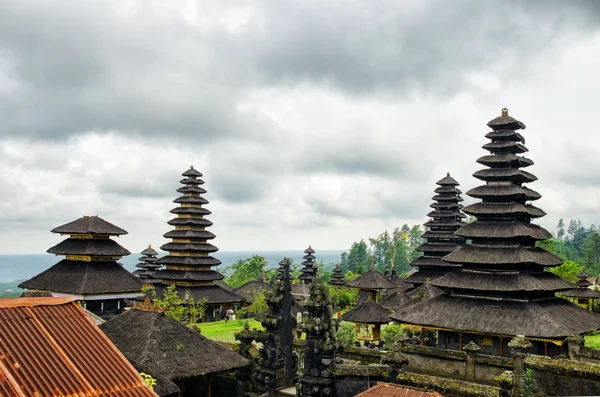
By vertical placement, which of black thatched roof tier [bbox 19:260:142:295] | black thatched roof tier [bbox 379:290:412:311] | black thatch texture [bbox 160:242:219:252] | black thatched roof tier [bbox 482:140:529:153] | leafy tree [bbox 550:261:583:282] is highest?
black thatched roof tier [bbox 482:140:529:153]

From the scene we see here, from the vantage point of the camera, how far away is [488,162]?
31219 mm

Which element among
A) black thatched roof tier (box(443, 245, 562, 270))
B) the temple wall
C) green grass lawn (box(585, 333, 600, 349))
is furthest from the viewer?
green grass lawn (box(585, 333, 600, 349))

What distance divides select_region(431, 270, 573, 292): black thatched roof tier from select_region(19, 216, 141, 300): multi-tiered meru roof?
66.0 ft

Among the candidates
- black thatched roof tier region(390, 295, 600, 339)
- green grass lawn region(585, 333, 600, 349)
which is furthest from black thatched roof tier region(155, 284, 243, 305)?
green grass lawn region(585, 333, 600, 349)

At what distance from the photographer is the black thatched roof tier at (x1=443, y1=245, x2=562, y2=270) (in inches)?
1092

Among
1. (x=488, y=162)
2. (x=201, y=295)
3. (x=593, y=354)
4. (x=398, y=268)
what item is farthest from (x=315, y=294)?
(x=398, y=268)

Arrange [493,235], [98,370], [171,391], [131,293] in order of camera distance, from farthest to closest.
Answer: [131,293], [493,235], [171,391], [98,370]

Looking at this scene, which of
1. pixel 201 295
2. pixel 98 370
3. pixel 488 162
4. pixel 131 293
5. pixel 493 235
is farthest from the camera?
pixel 201 295

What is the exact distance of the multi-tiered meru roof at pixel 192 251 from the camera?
160 feet

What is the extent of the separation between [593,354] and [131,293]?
26.6 m

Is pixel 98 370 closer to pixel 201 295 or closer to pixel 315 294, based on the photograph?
pixel 315 294

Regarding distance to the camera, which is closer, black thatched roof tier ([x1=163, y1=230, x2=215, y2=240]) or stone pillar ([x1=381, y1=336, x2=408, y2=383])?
stone pillar ([x1=381, y1=336, x2=408, y2=383])

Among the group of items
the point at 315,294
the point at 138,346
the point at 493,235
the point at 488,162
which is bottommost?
the point at 138,346

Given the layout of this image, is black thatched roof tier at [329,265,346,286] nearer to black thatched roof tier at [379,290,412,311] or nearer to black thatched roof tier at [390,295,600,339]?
black thatched roof tier at [379,290,412,311]
